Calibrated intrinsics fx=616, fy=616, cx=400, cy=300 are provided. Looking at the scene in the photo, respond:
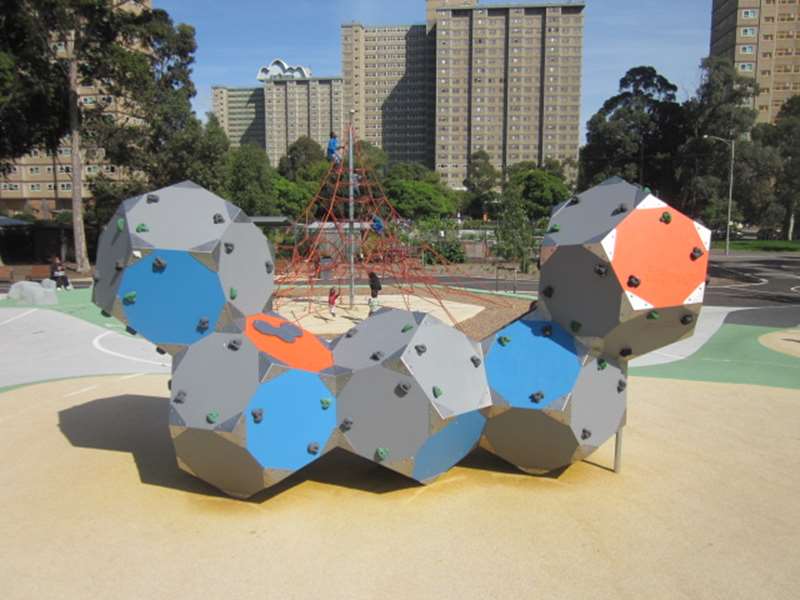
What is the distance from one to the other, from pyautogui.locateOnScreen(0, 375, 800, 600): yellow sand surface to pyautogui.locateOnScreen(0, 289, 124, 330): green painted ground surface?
11.5m

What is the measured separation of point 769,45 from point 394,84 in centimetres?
8022

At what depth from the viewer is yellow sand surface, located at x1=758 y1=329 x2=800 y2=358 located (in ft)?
54.9

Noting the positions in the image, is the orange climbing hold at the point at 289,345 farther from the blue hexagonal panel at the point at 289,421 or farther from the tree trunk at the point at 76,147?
the tree trunk at the point at 76,147

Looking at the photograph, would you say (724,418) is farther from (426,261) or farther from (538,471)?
(426,261)

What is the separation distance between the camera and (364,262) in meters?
23.6

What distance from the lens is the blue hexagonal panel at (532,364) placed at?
296 inches

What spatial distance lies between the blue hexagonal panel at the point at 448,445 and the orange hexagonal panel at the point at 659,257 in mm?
2434

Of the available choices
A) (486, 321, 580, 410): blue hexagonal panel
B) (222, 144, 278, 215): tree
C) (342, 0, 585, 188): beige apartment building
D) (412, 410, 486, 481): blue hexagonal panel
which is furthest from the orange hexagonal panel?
(342, 0, 585, 188): beige apartment building

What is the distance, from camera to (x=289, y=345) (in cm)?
773

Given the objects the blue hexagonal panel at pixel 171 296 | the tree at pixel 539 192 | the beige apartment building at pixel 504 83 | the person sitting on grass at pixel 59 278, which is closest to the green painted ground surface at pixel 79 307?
the person sitting on grass at pixel 59 278

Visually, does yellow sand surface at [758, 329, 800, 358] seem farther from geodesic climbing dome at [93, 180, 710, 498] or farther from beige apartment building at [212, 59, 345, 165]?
beige apartment building at [212, 59, 345, 165]

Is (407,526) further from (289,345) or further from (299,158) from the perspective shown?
(299,158)

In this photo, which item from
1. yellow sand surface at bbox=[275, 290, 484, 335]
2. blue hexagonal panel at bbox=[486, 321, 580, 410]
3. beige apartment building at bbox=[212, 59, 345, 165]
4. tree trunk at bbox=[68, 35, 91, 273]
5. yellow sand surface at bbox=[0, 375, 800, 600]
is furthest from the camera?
beige apartment building at bbox=[212, 59, 345, 165]

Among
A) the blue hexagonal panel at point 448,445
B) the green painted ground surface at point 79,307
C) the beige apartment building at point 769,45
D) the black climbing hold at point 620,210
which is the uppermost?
the beige apartment building at point 769,45
